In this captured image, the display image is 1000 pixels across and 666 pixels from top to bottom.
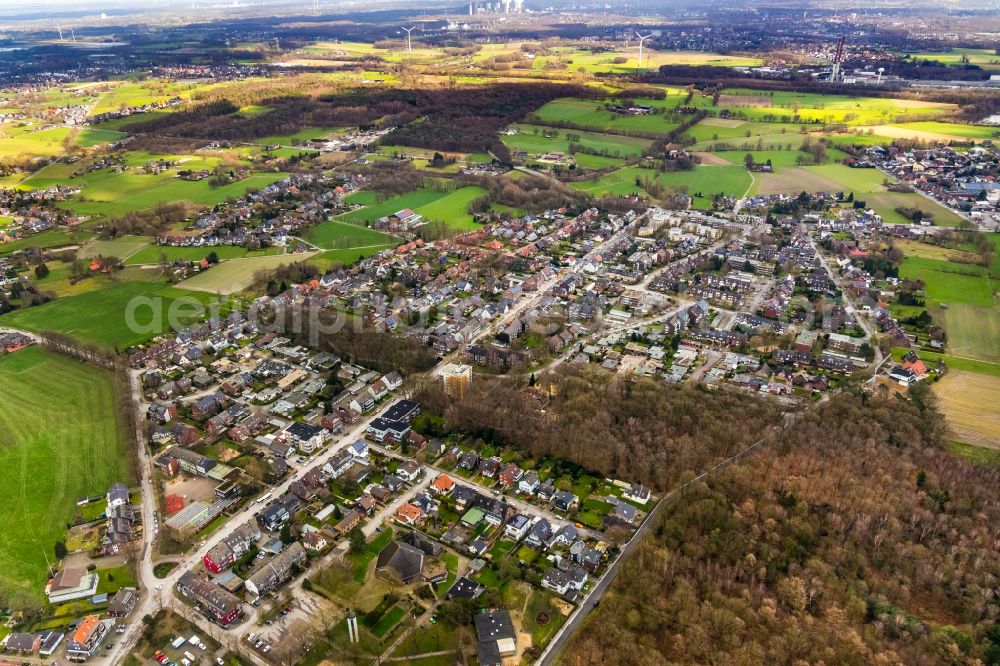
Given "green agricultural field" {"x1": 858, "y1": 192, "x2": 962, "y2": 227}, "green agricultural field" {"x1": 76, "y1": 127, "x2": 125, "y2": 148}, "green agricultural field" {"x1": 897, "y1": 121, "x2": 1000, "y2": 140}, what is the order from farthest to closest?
"green agricultural field" {"x1": 76, "y1": 127, "x2": 125, "y2": 148} < "green agricultural field" {"x1": 897, "y1": 121, "x2": 1000, "y2": 140} < "green agricultural field" {"x1": 858, "y1": 192, "x2": 962, "y2": 227}

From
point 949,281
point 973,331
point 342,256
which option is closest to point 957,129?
point 949,281

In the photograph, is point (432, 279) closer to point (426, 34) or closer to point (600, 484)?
point (600, 484)

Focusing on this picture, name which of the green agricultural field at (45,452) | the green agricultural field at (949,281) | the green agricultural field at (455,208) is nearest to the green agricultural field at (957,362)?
the green agricultural field at (949,281)

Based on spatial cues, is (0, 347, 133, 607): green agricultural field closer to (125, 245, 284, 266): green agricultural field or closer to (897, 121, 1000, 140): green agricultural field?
(125, 245, 284, 266): green agricultural field

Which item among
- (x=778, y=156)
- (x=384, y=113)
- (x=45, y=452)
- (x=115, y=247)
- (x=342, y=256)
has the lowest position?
(x=45, y=452)

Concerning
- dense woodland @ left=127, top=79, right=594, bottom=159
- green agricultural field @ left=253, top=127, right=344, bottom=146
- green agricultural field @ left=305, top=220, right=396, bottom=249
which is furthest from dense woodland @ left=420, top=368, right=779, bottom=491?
green agricultural field @ left=253, top=127, right=344, bottom=146

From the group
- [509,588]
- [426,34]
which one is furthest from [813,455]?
[426,34]

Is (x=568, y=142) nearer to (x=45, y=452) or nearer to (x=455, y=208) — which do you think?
(x=455, y=208)

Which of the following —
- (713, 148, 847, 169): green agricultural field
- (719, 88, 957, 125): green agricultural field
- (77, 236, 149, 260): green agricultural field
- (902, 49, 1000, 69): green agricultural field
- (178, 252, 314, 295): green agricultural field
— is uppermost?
(902, 49, 1000, 69): green agricultural field
